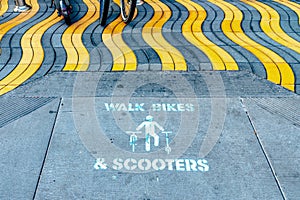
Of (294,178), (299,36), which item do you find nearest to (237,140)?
(294,178)

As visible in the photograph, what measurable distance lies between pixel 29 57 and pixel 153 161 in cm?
288

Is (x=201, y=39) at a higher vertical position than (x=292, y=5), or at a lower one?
lower

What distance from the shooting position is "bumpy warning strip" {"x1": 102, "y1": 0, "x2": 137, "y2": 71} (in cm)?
473

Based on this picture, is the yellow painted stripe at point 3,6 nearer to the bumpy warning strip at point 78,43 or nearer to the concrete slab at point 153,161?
the bumpy warning strip at point 78,43

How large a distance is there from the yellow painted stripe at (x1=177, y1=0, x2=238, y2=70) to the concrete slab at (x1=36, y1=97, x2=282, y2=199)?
→ 1.09 m

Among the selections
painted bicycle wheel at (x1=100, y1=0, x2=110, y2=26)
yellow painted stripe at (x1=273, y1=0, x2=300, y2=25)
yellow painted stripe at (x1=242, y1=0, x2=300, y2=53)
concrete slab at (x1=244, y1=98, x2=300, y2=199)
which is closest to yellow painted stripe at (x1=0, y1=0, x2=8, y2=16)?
painted bicycle wheel at (x1=100, y1=0, x2=110, y2=26)

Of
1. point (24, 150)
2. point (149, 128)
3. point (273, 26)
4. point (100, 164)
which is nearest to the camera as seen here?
point (100, 164)

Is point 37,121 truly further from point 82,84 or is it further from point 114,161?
point 114,161

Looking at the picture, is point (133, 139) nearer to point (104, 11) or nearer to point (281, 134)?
point (281, 134)

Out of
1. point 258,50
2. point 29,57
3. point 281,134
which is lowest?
point 281,134

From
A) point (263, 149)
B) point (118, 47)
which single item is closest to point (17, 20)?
point (118, 47)

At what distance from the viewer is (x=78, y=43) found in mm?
5363

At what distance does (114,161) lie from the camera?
3.17m

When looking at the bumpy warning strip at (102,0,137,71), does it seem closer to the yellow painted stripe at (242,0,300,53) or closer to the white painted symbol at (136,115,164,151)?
the white painted symbol at (136,115,164,151)
